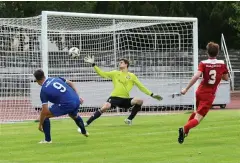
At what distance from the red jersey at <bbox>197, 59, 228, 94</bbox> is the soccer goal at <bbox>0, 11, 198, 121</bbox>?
8.06 m

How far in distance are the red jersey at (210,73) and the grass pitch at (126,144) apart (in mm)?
1056

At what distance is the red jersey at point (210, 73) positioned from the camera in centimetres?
1251

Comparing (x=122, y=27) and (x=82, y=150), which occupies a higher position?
(x=122, y=27)

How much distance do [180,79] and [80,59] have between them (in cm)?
399

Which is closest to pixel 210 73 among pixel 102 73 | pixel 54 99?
pixel 54 99

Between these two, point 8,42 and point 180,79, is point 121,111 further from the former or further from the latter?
point 8,42

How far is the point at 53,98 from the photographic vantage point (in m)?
13.2

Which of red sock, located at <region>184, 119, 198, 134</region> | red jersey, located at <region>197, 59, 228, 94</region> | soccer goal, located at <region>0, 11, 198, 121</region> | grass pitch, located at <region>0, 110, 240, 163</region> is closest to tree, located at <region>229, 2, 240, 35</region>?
soccer goal, located at <region>0, 11, 198, 121</region>

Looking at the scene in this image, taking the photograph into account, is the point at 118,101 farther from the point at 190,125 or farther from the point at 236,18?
the point at 236,18

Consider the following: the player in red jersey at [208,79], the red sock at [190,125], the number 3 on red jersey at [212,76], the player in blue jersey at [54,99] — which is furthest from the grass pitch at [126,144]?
the number 3 on red jersey at [212,76]

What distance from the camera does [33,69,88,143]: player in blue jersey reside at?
12969 mm

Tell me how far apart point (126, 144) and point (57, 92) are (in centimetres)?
175

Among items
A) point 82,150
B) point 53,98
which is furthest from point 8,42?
point 82,150

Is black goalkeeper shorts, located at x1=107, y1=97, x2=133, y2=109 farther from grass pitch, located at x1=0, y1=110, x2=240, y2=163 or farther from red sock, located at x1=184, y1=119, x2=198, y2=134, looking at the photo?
red sock, located at x1=184, y1=119, x2=198, y2=134
